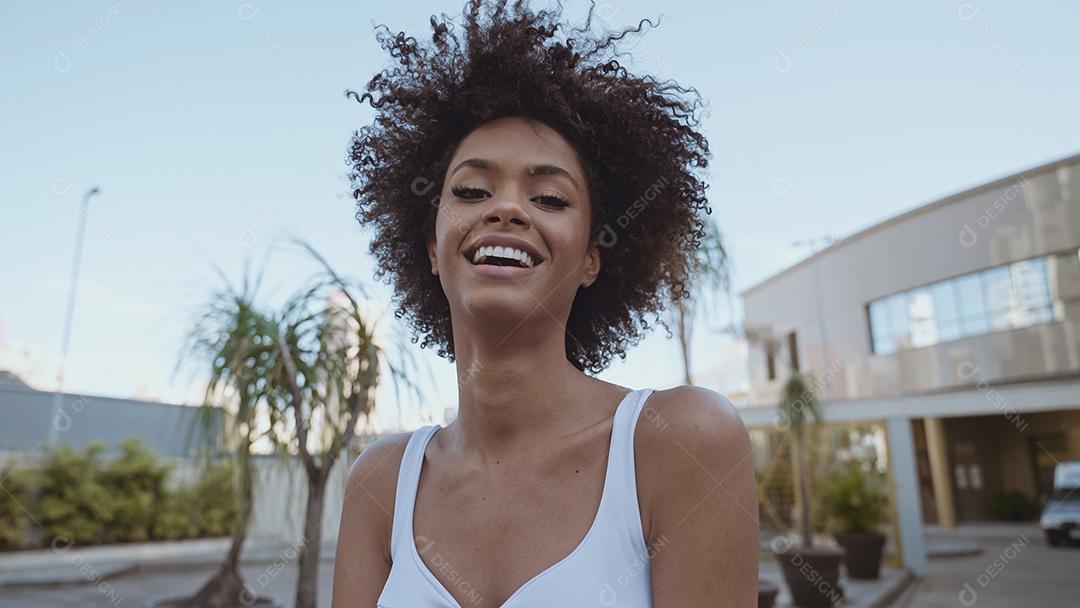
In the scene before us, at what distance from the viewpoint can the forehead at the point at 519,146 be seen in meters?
1.49

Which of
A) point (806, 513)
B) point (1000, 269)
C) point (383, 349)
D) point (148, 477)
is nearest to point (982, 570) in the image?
point (806, 513)

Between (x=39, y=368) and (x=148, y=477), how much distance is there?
12582 millimetres

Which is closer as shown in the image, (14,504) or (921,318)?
(14,504)

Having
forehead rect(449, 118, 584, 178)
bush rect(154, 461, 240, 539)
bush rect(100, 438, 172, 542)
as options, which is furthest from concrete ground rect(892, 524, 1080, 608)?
bush rect(100, 438, 172, 542)

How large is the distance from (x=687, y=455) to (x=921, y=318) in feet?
86.0

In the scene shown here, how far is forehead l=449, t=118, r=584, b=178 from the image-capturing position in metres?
1.49

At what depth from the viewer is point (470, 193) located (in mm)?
1483

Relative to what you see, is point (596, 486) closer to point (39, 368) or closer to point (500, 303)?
point (500, 303)

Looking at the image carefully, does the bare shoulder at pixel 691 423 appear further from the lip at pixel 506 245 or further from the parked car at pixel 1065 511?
the parked car at pixel 1065 511

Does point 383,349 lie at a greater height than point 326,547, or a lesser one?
greater

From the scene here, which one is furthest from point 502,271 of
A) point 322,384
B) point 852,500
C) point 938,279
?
point 938,279

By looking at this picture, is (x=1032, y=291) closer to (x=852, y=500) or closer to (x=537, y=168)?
(x=852, y=500)

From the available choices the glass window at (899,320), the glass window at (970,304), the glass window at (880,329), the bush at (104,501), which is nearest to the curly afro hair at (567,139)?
the bush at (104,501)

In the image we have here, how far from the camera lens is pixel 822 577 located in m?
9.27
